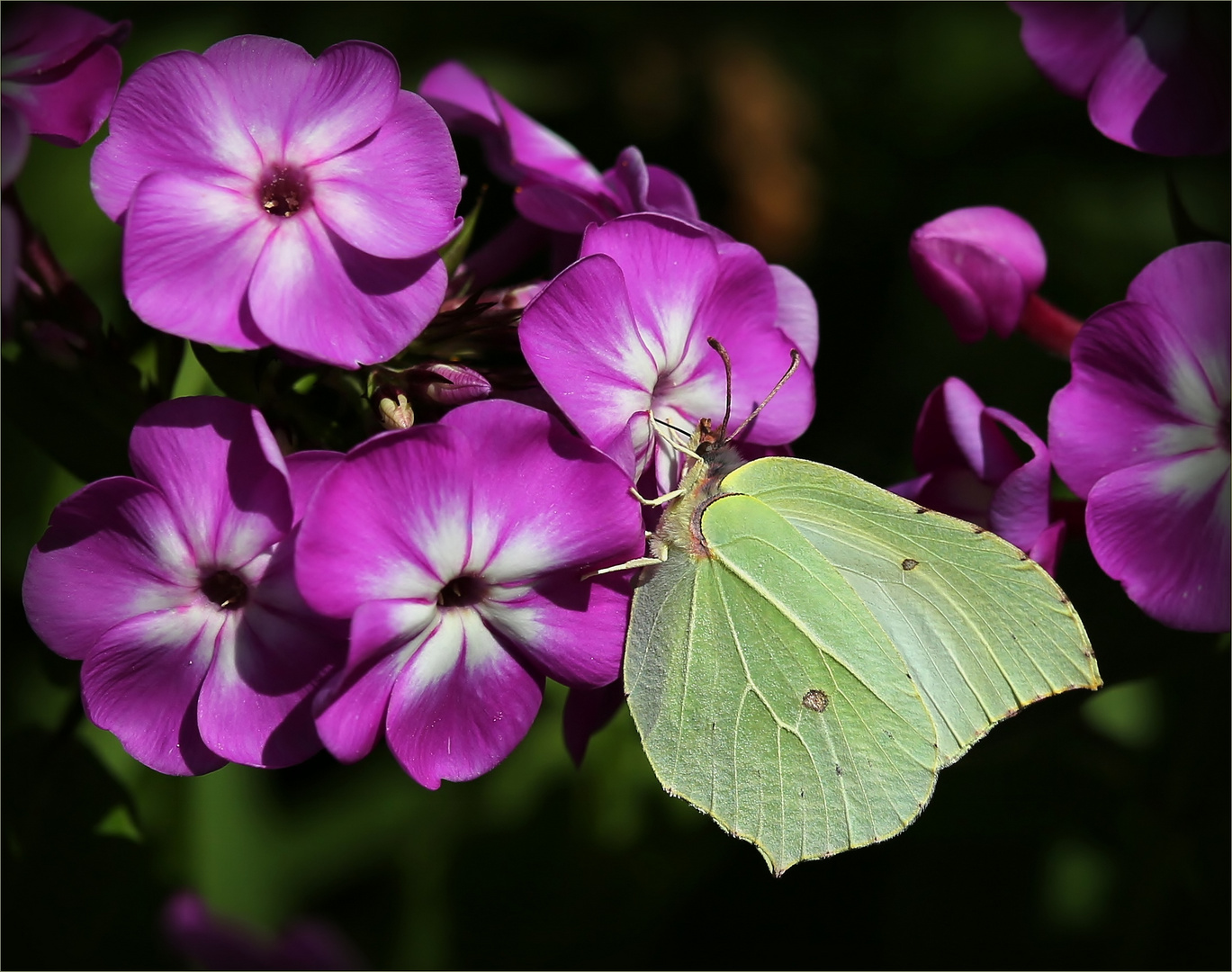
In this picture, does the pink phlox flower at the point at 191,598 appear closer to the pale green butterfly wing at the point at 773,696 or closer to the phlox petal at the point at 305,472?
the phlox petal at the point at 305,472

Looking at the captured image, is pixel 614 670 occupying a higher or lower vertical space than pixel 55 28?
lower

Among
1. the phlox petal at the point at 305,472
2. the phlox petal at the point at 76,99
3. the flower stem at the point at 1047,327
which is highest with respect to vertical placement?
the phlox petal at the point at 76,99

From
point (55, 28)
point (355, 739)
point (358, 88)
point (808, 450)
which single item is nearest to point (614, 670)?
point (355, 739)

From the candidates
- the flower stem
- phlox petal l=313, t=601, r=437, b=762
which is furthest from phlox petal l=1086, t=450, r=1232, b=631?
phlox petal l=313, t=601, r=437, b=762

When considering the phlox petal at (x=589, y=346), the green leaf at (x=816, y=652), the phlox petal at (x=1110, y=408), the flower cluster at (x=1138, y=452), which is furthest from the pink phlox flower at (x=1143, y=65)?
the phlox petal at (x=589, y=346)

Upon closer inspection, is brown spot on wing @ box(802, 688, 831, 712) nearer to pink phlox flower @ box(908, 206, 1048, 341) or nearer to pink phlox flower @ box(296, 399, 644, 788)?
pink phlox flower @ box(296, 399, 644, 788)

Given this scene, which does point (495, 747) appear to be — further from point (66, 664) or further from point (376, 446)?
point (66, 664)

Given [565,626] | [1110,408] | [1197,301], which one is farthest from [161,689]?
[1197,301]
